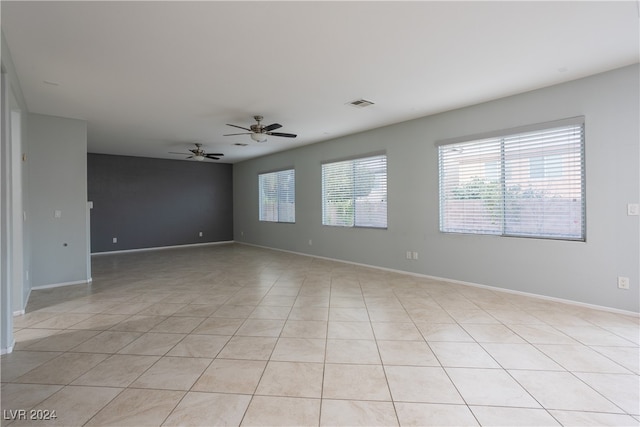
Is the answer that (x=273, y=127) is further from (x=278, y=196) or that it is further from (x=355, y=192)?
(x=278, y=196)

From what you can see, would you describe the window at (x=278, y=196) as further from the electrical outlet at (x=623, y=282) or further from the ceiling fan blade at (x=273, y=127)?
the electrical outlet at (x=623, y=282)

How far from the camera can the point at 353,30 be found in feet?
8.73

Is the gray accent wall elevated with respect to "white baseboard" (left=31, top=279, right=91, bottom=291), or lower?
elevated

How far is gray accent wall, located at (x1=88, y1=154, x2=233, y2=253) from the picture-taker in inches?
334

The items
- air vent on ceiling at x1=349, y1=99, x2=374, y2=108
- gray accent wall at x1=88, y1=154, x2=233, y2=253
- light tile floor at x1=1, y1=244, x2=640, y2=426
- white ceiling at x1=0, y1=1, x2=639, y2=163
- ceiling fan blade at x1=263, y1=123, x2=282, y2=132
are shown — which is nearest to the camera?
light tile floor at x1=1, y1=244, x2=640, y2=426

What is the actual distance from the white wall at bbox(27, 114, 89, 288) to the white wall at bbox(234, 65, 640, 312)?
456cm

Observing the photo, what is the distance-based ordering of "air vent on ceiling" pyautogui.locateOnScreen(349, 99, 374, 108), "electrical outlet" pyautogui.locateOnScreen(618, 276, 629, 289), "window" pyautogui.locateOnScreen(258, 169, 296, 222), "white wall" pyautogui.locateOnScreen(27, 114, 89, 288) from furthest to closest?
"window" pyautogui.locateOnScreen(258, 169, 296, 222) < "white wall" pyautogui.locateOnScreen(27, 114, 89, 288) < "air vent on ceiling" pyautogui.locateOnScreen(349, 99, 374, 108) < "electrical outlet" pyautogui.locateOnScreen(618, 276, 629, 289)

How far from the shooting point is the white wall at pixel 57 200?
15.6 feet

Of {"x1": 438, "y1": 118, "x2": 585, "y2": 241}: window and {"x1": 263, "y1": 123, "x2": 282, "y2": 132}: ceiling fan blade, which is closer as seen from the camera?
{"x1": 438, "y1": 118, "x2": 585, "y2": 241}: window

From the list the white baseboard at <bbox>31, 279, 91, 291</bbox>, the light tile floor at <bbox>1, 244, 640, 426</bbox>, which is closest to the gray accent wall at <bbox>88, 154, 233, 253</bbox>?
the white baseboard at <bbox>31, 279, 91, 291</bbox>

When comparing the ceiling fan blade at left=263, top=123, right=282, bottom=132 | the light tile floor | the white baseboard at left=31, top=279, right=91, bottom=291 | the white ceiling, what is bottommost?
the light tile floor

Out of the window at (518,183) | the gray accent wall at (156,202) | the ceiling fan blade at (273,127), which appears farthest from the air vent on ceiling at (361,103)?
the gray accent wall at (156,202)

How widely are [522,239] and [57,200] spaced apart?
23.1 feet

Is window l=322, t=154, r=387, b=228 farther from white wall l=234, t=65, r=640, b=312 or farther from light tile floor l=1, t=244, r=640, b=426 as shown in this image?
light tile floor l=1, t=244, r=640, b=426
